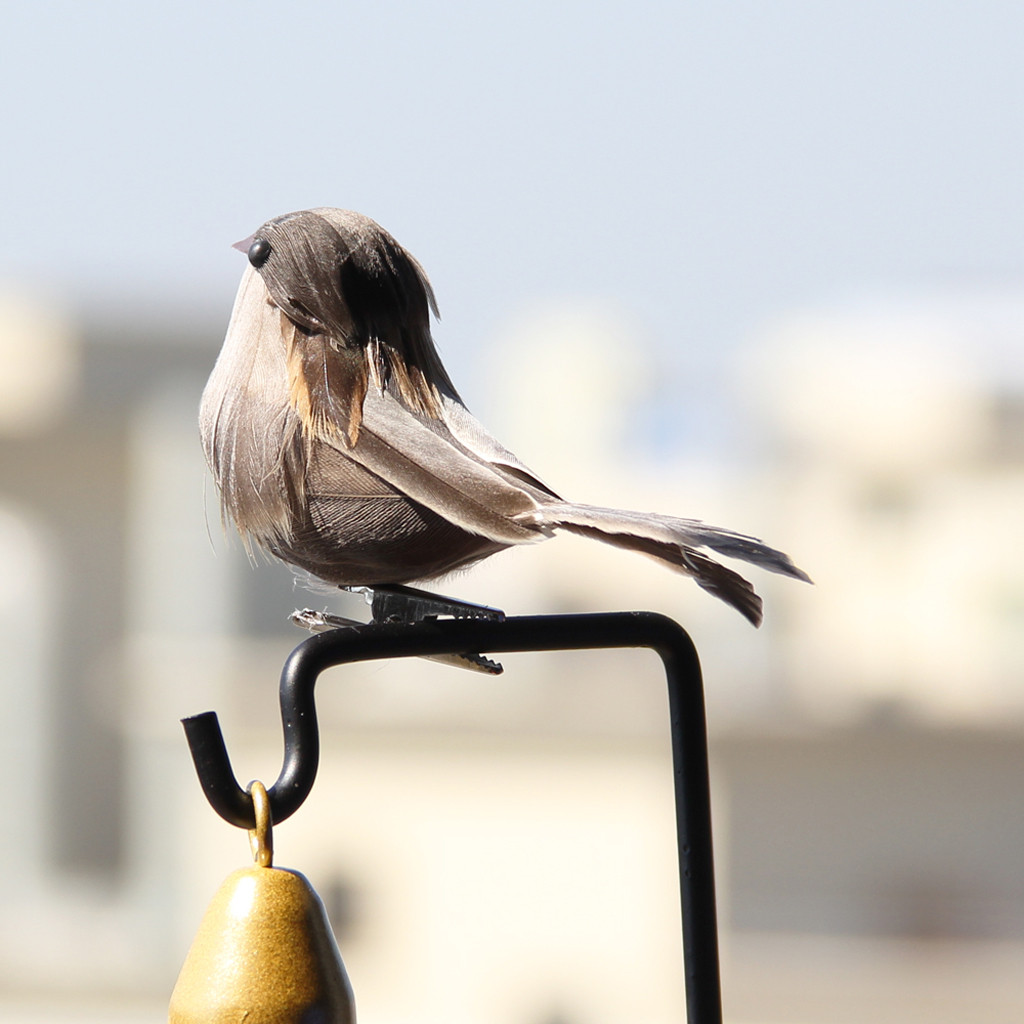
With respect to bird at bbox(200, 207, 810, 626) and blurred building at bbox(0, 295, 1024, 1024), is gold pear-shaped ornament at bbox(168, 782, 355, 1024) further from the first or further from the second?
blurred building at bbox(0, 295, 1024, 1024)

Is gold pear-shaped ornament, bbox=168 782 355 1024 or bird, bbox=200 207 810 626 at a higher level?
bird, bbox=200 207 810 626

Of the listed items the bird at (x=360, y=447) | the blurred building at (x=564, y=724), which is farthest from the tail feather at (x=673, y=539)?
the blurred building at (x=564, y=724)

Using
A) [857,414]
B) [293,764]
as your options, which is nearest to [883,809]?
[857,414]

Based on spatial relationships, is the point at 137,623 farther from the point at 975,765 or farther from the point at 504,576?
the point at 975,765

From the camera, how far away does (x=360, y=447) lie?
2.48ft

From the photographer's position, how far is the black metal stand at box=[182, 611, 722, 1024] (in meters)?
0.72

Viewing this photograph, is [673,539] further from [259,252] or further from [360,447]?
[259,252]

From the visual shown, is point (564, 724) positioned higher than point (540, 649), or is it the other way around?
point (540, 649)

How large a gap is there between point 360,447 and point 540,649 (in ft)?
0.47

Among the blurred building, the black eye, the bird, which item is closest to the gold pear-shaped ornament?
the bird

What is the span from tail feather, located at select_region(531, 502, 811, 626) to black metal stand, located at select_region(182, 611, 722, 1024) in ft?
0.27

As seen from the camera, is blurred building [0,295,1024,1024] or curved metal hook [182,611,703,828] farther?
blurred building [0,295,1024,1024]

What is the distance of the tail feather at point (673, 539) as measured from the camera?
0.71 m

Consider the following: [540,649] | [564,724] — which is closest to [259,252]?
[540,649]
